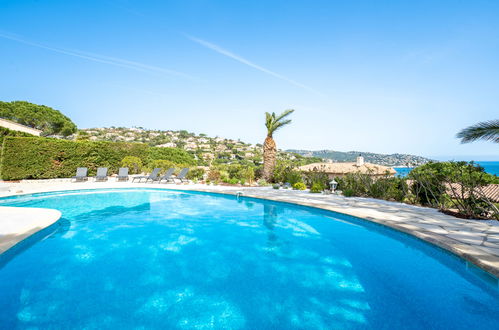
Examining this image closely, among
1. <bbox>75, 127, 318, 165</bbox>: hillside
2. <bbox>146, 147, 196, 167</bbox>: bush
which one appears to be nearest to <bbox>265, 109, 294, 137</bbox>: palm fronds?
<bbox>146, 147, 196, 167</bbox>: bush

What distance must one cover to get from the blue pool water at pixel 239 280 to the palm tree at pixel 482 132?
3751 millimetres

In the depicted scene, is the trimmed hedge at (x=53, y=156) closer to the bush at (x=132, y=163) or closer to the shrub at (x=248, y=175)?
the bush at (x=132, y=163)

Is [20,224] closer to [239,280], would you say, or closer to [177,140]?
[239,280]

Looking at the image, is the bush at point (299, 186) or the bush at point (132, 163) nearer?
the bush at point (299, 186)

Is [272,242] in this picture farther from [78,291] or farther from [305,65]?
[305,65]

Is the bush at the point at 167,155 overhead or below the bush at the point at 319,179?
overhead

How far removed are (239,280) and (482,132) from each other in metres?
7.19

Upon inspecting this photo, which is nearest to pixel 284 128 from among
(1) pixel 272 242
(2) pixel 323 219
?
(2) pixel 323 219

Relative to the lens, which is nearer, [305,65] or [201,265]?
[201,265]

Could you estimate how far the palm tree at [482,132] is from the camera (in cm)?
602

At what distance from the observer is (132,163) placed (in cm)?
1714

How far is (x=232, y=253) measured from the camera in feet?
15.4

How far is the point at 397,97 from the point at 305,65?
237 inches

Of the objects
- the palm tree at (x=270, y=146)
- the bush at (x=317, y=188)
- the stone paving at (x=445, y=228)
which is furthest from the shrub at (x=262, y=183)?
the stone paving at (x=445, y=228)
